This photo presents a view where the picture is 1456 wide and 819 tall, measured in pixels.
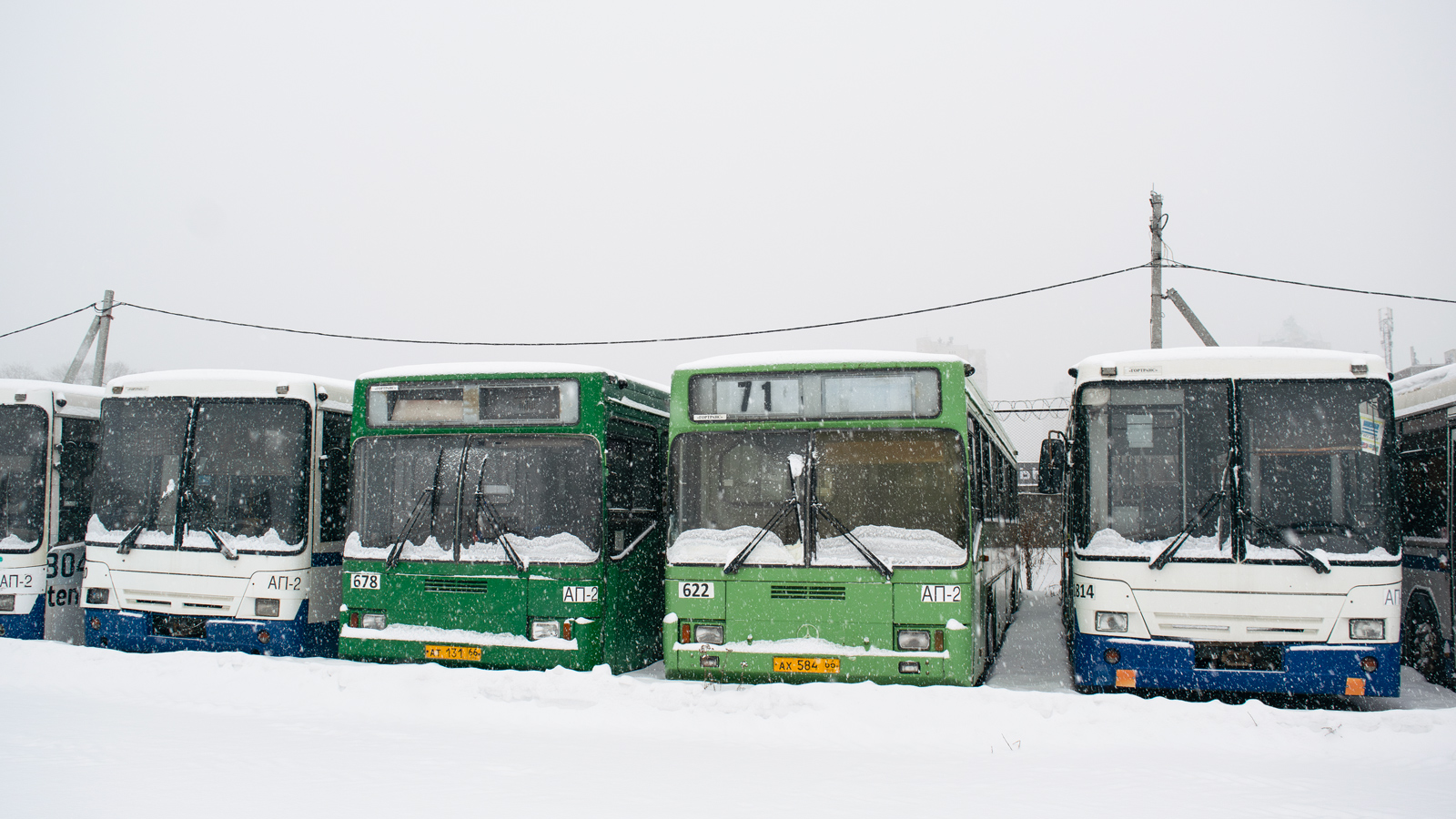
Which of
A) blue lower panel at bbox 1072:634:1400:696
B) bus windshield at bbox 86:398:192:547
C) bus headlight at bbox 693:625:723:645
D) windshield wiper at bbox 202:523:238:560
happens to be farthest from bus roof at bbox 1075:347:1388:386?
bus windshield at bbox 86:398:192:547

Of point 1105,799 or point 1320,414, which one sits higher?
point 1320,414

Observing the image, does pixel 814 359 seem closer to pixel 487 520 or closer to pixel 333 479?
pixel 487 520

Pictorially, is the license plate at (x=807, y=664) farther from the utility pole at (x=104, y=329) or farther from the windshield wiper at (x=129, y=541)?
the utility pole at (x=104, y=329)

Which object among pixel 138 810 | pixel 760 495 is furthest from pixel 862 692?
pixel 138 810

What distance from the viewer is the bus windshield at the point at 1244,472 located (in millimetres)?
7816

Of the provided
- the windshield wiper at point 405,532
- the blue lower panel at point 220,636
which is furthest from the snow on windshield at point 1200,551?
the blue lower panel at point 220,636

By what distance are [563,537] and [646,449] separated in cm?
172

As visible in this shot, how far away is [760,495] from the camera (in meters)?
8.30

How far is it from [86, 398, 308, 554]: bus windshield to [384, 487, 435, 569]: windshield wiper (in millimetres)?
1368

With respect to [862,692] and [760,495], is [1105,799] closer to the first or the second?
[862,692]

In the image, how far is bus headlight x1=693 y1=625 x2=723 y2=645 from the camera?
27.0ft

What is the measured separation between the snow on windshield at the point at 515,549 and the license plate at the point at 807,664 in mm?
1880

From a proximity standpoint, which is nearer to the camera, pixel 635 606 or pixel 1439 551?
pixel 1439 551

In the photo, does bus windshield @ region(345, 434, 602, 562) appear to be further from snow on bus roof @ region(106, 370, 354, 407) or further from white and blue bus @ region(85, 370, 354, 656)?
snow on bus roof @ region(106, 370, 354, 407)
